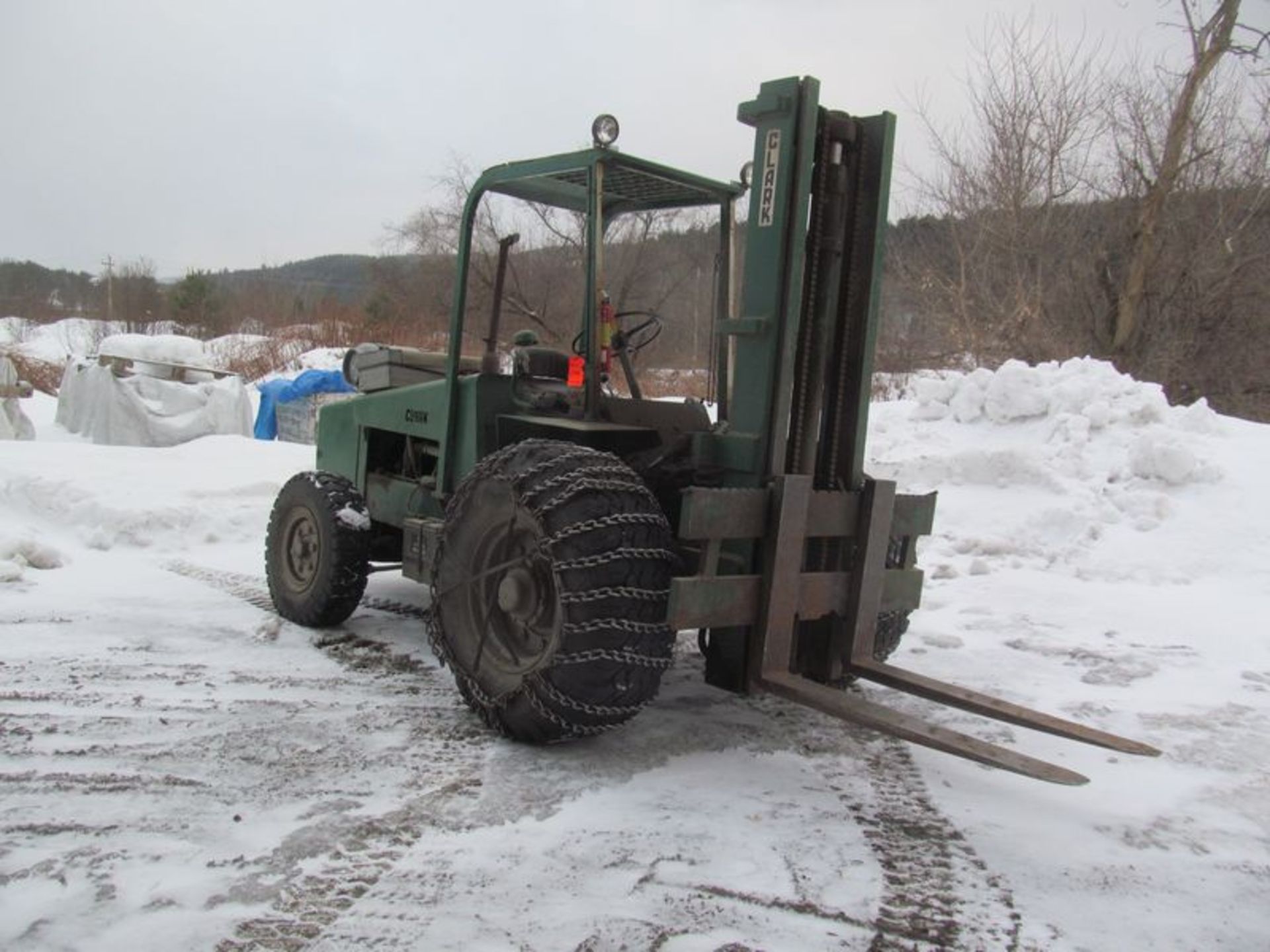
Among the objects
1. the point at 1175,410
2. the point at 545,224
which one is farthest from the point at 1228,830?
the point at 1175,410

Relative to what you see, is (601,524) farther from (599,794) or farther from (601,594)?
(599,794)

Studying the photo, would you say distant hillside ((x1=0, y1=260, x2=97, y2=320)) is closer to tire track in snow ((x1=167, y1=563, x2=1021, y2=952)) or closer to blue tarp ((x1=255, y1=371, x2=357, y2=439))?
blue tarp ((x1=255, y1=371, x2=357, y2=439))

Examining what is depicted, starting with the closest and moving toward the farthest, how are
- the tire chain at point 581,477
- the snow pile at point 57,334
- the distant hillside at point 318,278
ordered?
the tire chain at point 581,477
the snow pile at point 57,334
the distant hillside at point 318,278

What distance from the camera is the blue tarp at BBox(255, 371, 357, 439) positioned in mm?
15906

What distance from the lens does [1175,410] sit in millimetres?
9852

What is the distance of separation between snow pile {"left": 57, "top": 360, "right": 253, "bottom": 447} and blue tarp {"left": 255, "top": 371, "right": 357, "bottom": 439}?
72cm

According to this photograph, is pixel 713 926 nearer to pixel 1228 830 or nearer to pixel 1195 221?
pixel 1228 830

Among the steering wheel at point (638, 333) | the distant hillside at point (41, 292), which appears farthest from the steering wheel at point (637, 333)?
the distant hillside at point (41, 292)

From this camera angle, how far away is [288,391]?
16.1 meters

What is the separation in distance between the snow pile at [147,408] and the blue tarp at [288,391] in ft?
2.35

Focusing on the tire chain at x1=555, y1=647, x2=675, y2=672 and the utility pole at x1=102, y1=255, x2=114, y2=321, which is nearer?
the tire chain at x1=555, y1=647, x2=675, y2=672

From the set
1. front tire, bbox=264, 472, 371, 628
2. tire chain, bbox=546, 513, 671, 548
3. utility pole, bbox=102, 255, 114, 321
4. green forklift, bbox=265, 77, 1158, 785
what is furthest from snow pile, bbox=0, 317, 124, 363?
tire chain, bbox=546, 513, 671, 548

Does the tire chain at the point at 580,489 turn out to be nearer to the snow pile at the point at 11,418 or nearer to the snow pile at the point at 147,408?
the snow pile at the point at 11,418

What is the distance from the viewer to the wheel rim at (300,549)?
19.3 feet
